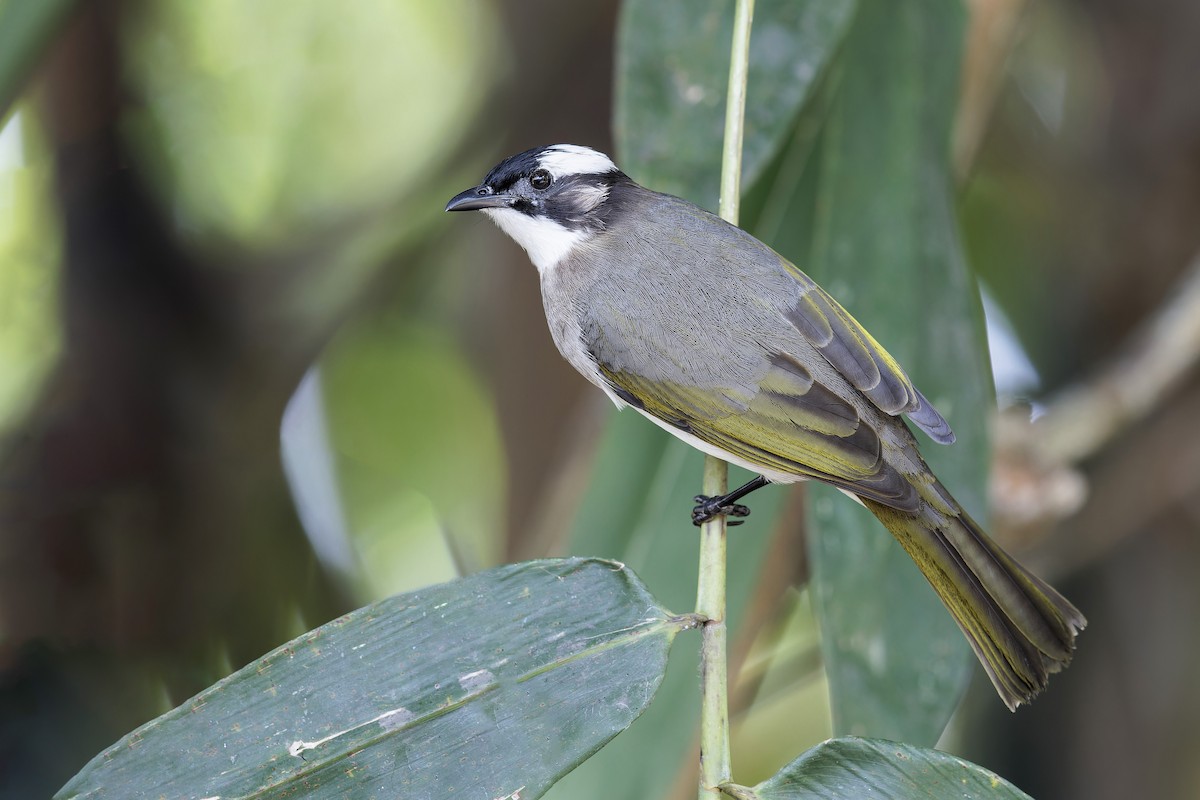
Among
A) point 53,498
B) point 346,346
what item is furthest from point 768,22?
point 53,498

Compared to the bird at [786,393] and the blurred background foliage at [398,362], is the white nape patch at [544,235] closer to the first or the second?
the bird at [786,393]

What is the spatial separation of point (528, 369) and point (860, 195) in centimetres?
105

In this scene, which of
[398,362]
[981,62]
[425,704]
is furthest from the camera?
[398,362]

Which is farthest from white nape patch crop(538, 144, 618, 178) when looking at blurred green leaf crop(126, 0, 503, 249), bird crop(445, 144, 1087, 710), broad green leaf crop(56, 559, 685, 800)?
blurred green leaf crop(126, 0, 503, 249)

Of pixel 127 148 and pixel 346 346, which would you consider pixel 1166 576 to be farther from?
pixel 127 148

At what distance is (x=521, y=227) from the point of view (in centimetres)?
203

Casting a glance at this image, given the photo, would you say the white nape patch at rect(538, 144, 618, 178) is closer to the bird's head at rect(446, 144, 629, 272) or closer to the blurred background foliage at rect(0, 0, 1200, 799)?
the bird's head at rect(446, 144, 629, 272)

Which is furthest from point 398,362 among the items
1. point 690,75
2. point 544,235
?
point 690,75

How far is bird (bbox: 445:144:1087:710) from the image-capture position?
1647 millimetres

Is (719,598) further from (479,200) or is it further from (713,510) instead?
(479,200)

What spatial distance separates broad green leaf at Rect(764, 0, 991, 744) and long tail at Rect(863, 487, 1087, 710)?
0.71ft

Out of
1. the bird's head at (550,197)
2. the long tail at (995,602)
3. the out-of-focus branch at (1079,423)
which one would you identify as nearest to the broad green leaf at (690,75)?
the bird's head at (550,197)

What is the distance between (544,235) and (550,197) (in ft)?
0.22

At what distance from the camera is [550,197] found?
6.57 feet
